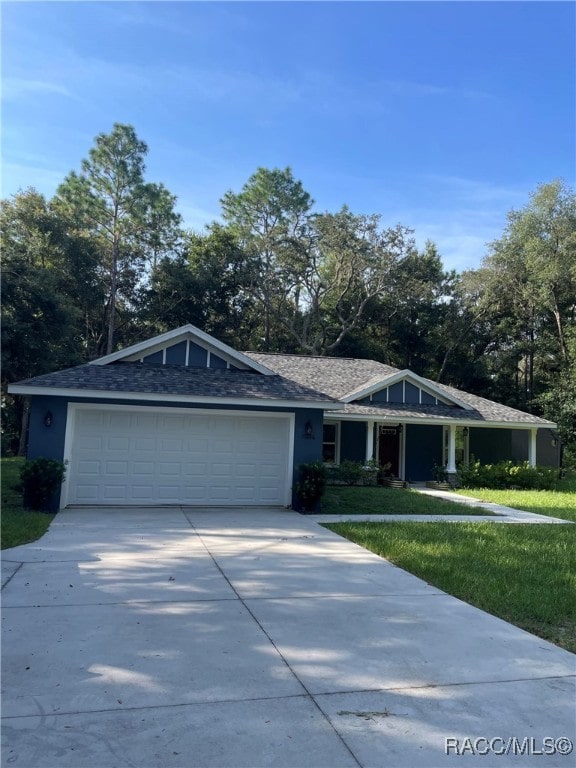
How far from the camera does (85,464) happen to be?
11.9 meters

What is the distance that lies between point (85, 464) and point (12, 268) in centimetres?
1350

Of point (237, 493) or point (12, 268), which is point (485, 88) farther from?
point (12, 268)

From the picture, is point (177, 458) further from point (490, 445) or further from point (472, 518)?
point (490, 445)

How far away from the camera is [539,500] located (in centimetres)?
1530

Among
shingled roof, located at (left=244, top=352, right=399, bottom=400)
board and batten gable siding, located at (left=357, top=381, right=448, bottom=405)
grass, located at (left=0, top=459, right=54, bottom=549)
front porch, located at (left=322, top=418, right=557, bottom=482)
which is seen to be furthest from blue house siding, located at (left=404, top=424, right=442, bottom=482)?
grass, located at (left=0, top=459, right=54, bottom=549)

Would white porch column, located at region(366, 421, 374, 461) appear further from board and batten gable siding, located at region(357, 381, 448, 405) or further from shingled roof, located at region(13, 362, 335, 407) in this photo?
shingled roof, located at region(13, 362, 335, 407)

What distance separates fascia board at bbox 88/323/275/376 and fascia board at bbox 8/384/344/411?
1971mm

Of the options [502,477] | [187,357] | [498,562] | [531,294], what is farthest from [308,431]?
[531,294]

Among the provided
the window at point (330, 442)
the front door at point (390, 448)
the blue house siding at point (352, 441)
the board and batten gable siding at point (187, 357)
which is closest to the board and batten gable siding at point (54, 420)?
the board and batten gable siding at point (187, 357)

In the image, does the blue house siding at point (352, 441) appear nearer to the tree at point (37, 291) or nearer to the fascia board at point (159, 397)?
the fascia board at point (159, 397)

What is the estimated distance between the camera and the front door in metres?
20.3

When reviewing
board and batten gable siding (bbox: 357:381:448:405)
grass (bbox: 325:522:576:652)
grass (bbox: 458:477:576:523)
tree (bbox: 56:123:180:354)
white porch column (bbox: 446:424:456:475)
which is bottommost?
grass (bbox: 325:522:576:652)

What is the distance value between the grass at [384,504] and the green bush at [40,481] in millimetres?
5657

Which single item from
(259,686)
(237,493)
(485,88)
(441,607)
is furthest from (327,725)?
(485,88)
